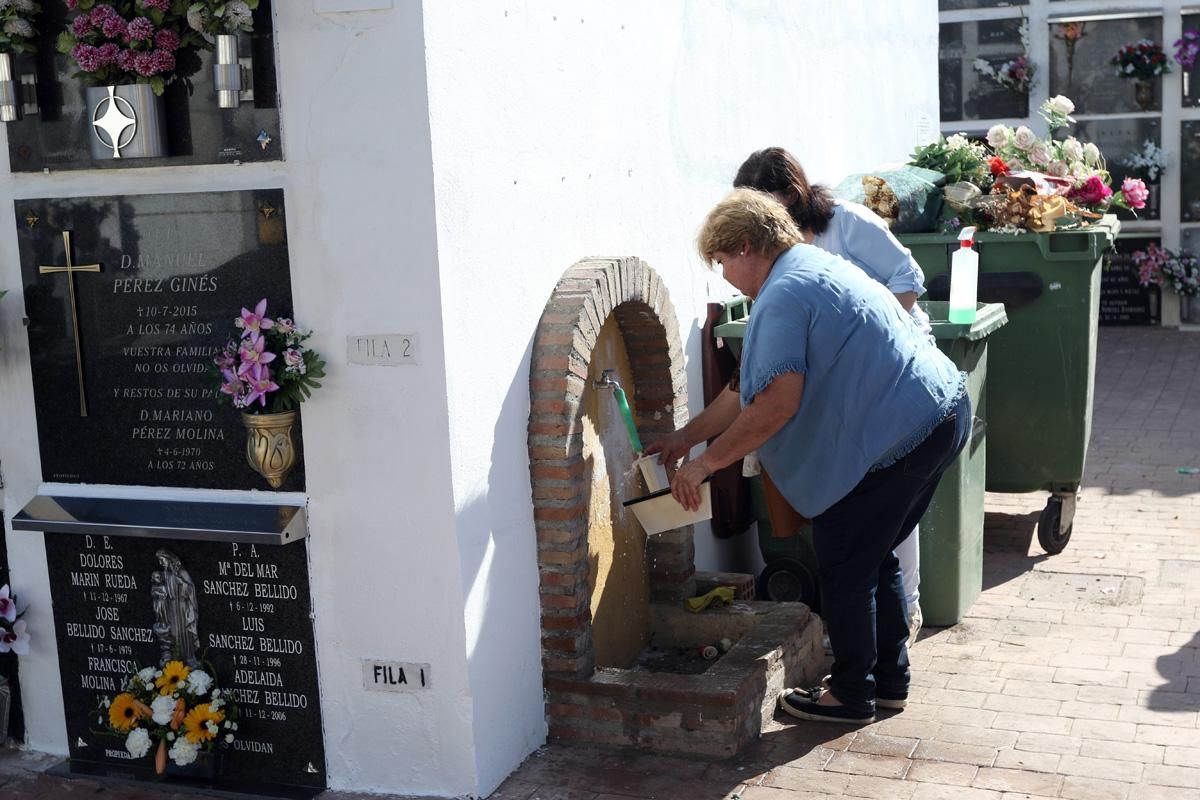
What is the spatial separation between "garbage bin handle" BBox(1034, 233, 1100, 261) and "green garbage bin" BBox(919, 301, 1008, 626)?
0.85 meters

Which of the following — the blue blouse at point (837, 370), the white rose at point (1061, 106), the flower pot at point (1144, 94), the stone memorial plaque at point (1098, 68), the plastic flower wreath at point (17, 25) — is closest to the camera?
the plastic flower wreath at point (17, 25)

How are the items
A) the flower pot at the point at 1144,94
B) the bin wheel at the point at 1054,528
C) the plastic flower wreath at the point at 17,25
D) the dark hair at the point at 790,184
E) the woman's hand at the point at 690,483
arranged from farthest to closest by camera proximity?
the flower pot at the point at 1144,94
the bin wheel at the point at 1054,528
the dark hair at the point at 790,184
the woman's hand at the point at 690,483
the plastic flower wreath at the point at 17,25

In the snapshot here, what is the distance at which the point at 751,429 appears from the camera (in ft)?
13.6

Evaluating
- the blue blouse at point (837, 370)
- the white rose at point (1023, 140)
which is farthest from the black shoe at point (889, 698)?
the white rose at point (1023, 140)

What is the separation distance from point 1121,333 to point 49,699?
10608 millimetres

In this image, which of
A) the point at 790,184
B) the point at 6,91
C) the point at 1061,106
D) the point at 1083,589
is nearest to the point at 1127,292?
the point at 1061,106

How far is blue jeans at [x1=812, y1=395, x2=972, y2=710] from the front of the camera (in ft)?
14.1

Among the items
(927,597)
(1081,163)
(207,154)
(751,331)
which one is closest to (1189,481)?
(1081,163)

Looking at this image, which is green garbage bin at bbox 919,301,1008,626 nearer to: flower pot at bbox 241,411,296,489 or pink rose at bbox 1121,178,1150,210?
pink rose at bbox 1121,178,1150,210

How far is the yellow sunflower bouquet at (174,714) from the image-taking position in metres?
4.17

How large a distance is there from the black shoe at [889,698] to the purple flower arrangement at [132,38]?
9.20 ft

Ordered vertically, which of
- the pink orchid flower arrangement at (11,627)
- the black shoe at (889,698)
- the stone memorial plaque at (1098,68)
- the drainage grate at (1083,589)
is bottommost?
the drainage grate at (1083,589)

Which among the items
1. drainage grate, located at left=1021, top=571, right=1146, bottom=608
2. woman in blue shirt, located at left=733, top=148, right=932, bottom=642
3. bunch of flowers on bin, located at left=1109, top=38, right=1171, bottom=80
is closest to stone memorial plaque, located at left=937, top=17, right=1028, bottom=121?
bunch of flowers on bin, located at left=1109, top=38, right=1171, bottom=80

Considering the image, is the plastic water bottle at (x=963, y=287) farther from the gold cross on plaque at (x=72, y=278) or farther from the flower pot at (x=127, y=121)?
the gold cross on plaque at (x=72, y=278)
